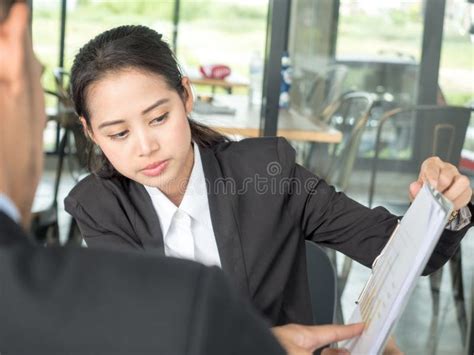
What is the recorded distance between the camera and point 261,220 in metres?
1.76

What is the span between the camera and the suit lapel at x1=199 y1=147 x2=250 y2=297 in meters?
1.71

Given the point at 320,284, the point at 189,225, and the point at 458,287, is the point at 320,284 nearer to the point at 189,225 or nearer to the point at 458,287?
the point at 189,225

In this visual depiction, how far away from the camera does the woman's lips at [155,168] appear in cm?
162

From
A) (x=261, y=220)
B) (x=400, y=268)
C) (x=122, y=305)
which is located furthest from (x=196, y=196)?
(x=122, y=305)

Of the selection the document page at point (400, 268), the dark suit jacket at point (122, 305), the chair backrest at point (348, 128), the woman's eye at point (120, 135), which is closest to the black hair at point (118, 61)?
the woman's eye at point (120, 135)

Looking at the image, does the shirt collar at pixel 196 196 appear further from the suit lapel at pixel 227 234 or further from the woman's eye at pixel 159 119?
the woman's eye at pixel 159 119

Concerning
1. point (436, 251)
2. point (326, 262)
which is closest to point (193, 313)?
point (436, 251)

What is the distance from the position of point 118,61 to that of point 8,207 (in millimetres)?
1019

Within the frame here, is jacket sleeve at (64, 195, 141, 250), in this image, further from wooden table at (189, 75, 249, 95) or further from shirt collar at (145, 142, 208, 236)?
wooden table at (189, 75, 249, 95)

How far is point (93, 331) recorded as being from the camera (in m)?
0.75

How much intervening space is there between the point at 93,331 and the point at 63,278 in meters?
0.05

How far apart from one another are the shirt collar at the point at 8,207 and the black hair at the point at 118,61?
100cm

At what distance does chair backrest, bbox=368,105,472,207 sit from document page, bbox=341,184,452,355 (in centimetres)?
235

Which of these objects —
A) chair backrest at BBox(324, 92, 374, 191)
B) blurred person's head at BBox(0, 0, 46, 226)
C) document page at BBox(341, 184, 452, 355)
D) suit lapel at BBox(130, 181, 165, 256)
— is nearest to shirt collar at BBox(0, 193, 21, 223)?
blurred person's head at BBox(0, 0, 46, 226)
